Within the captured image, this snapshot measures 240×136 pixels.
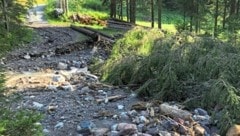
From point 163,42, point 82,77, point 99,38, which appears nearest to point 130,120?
point 163,42

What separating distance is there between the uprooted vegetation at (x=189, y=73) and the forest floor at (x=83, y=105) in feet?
1.26

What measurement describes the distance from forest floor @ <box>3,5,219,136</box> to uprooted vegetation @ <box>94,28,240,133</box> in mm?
385

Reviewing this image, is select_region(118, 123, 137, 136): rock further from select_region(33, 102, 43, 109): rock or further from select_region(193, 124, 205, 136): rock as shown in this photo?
select_region(33, 102, 43, 109): rock

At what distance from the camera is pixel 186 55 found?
1058 cm

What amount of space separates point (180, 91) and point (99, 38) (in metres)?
10.6

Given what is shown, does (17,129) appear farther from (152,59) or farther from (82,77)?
(82,77)

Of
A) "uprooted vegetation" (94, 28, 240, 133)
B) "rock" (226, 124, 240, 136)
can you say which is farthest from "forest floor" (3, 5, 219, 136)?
"rock" (226, 124, 240, 136)

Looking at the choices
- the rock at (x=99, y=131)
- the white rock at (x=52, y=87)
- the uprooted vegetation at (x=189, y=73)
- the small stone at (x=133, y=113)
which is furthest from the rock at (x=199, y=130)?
the white rock at (x=52, y=87)

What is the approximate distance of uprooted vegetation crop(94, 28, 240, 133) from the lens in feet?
27.7

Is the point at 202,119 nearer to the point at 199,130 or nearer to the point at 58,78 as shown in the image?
the point at 199,130

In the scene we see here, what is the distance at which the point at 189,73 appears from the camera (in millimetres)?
10023

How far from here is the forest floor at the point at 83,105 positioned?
775cm

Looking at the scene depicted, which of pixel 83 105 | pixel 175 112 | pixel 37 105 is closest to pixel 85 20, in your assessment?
pixel 37 105

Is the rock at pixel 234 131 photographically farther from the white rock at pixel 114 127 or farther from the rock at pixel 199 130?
the white rock at pixel 114 127
